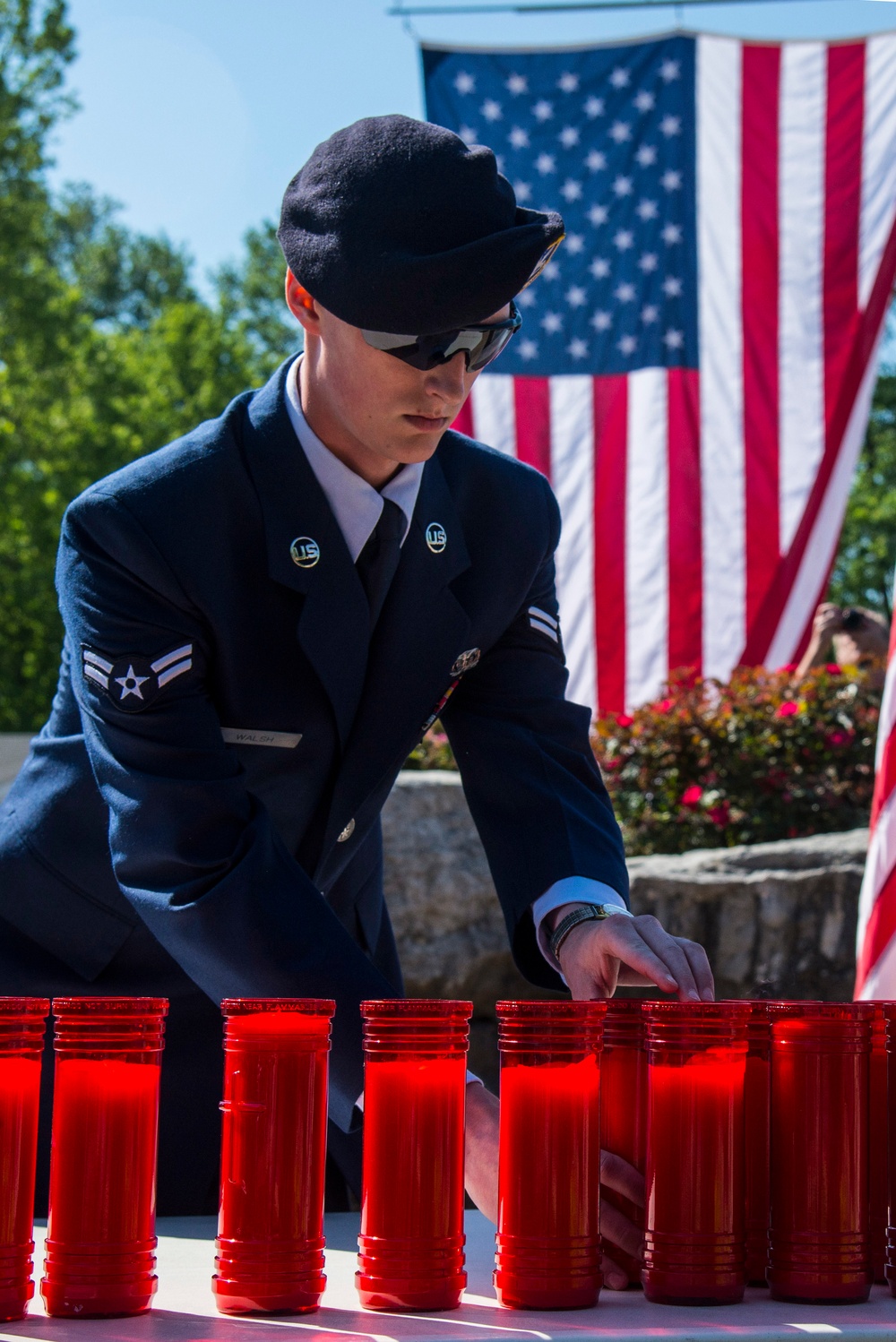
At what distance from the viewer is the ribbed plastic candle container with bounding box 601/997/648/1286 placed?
1426 mm

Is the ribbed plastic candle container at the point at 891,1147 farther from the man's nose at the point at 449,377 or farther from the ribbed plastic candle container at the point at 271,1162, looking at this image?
the man's nose at the point at 449,377

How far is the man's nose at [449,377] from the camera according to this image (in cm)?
179

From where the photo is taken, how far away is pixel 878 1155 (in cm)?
140

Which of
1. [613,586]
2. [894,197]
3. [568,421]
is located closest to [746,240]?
[894,197]

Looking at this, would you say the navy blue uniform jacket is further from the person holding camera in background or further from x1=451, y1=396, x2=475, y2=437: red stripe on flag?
x1=451, y1=396, x2=475, y2=437: red stripe on flag

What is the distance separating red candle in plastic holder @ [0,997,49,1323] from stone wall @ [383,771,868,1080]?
13.3ft

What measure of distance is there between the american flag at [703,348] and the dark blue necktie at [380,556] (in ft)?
20.1

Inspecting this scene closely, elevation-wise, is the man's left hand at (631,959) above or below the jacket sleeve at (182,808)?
below

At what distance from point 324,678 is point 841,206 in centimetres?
751

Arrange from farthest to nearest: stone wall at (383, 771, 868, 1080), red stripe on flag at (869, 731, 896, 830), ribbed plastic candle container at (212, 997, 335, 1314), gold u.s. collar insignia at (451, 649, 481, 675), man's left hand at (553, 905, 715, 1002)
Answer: stone wall at (383, 771, 868, 1080), red stripe on flag at (869, 731, 896, 830), gold u.s. collar insignia at (451, 649, 481, 675), man's left hand at (553, 905, 715, 1002), ribbed plastic candle container at (212, 997, 335, 1314)

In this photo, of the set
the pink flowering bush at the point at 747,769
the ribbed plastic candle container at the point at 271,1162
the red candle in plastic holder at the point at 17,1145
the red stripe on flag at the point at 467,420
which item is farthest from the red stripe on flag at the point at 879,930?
the red stripe on flag at the point at 467,420

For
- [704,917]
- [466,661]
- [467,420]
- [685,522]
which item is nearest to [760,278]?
[685,522]

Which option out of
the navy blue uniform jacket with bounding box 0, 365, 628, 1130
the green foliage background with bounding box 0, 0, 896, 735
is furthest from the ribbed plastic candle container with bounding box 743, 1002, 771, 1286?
the green foliage background with bounding box 0, 0, 896, 735

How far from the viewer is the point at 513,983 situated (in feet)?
17.4
